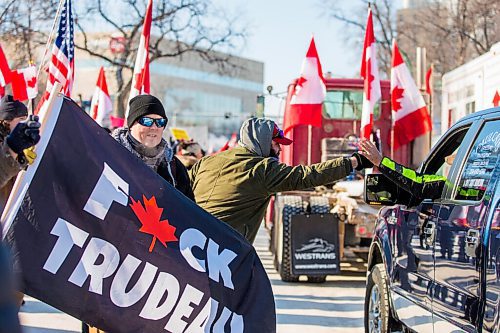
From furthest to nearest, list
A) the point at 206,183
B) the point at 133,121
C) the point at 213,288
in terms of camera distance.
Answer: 1. the point at 206,183
2. the point at 133,121
3. the point at 213,288

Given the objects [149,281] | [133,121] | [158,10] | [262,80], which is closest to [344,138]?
[133,121]

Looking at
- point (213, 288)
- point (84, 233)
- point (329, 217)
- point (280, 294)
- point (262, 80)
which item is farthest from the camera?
point (262, 80)

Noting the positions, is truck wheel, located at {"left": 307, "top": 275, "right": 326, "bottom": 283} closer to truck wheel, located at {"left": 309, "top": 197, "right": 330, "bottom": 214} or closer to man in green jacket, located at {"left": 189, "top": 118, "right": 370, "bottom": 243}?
truck wheel, located at {"left": 309, "top": 197, "right": 330, "bottom": 214}

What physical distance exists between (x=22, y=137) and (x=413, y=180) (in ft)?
8.88

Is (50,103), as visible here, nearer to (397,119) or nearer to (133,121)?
(133,121)

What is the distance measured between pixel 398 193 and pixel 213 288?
1898 millimetres

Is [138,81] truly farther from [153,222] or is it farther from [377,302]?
[153,222]

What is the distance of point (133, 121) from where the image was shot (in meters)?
4.74

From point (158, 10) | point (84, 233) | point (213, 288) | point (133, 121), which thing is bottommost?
point (213, 288)

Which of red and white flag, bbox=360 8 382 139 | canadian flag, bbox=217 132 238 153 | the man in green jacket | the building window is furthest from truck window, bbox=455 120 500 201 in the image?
canadian flag, bbox=217 132 238 153

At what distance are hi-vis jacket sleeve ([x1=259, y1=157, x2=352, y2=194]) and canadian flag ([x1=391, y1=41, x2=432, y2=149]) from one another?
8159 mm

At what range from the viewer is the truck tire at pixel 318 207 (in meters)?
10.9

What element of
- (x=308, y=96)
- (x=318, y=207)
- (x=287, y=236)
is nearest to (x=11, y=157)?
(x=287, y=236)

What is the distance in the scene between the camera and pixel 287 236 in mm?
10750
